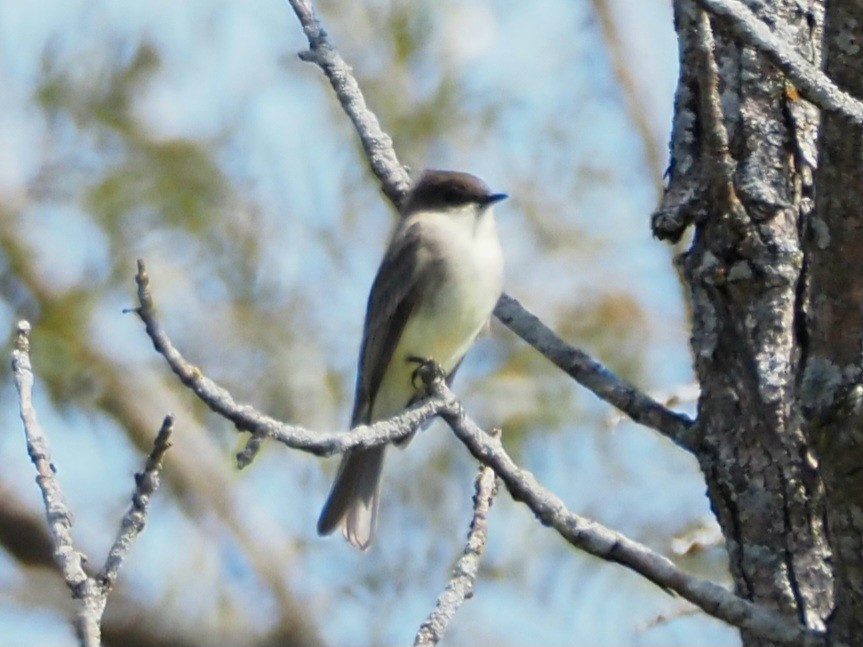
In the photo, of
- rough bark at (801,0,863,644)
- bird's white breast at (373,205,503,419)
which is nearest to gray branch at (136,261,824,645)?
rough bark at (801,0,863,644)

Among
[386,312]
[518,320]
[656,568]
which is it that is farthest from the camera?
[386,312]

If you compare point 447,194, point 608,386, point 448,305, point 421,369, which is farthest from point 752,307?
point 447,194

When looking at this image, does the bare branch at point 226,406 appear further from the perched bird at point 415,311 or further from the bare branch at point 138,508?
the perched bird at point 415,311

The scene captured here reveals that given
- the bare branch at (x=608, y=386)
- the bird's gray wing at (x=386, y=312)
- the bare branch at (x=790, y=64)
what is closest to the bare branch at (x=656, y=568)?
the bare branch at (x=608, y=386)

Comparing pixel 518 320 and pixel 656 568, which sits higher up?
pixel 518 320

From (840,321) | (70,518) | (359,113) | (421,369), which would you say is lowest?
(70,518)

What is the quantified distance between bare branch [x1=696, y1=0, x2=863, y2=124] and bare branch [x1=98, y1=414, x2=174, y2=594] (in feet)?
2.67

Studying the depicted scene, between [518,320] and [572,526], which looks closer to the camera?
[572,526]

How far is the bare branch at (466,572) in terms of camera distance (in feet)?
6.78

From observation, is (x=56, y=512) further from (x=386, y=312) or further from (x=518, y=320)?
(x=386, y=312)

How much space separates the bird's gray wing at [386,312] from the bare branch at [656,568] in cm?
221

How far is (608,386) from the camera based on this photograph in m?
2.42

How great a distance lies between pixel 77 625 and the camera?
1.66 m

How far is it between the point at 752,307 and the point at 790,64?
2.06 ft
